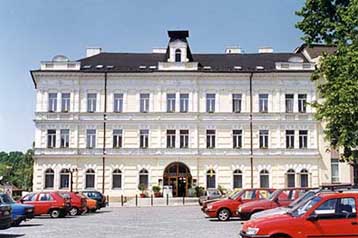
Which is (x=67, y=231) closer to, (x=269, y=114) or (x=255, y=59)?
(x=269, y=114)

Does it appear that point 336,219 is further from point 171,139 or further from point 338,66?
point 171,139

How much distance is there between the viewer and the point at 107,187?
52500 millimetres

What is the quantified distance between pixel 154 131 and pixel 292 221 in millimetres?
40131

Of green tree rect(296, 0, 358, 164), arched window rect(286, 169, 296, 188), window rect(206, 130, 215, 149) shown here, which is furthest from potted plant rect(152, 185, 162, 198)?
green tree rect(296, 0, 358, 164)

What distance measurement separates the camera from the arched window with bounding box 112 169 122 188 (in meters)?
52.5

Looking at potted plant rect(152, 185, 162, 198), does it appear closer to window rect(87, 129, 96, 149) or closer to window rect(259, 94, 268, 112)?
window rect(87, 129, 96, 149)

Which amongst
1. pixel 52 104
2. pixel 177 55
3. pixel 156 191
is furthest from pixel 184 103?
pixel 52 104

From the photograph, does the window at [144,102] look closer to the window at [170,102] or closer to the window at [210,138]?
the window at [170,102]

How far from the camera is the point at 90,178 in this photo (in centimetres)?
5262

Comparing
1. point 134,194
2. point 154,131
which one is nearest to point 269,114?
point 154,131

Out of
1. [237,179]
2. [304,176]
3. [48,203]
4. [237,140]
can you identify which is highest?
[237,140]

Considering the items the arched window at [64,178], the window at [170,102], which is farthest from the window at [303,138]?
the arched window at [64,178]

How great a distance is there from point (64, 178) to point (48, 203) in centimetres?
2297

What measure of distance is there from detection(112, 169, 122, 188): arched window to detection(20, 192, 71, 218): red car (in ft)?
72.8
